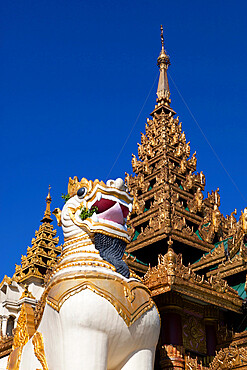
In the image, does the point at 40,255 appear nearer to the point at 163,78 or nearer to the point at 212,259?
the point at 163,78

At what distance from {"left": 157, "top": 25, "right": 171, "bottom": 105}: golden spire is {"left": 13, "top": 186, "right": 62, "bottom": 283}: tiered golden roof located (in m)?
7.68

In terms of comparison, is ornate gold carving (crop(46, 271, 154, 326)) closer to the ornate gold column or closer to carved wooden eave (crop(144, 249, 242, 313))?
carved wooden eave (crop(144, 249, 242, 313))

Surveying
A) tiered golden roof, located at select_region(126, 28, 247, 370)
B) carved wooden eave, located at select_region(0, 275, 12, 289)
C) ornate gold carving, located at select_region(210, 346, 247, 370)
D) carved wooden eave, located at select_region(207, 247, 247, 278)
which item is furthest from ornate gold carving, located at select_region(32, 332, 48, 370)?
carved wooden eave, located at select_region(0, 275, 12, 289)

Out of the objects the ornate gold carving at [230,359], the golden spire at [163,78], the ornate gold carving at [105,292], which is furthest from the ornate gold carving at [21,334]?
the golden spire at [163,78]

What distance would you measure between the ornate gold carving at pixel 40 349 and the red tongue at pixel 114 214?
195cm

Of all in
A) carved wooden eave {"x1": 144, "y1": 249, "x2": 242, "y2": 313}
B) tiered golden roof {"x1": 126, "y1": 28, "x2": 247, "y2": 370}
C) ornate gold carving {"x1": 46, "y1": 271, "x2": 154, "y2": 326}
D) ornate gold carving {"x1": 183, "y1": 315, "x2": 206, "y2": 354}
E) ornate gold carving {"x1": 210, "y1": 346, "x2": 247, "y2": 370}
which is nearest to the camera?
ornate gold carving {"x1": 46, "y1": 271, "x2": 154, "y2": 326}

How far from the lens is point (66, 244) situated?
7.61 meters

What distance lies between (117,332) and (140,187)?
9431mm

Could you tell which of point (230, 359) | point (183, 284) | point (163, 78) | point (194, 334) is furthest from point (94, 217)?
point (163, 78)

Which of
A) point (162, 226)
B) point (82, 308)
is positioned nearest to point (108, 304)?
point (82, 308)

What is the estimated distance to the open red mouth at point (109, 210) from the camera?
7508mm

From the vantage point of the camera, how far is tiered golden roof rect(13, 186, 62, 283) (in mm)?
20266

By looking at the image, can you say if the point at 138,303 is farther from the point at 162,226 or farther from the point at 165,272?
the point at 162,226

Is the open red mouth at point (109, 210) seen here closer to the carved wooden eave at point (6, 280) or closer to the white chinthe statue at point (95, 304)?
the white chinthe statue at point (95, 304)
